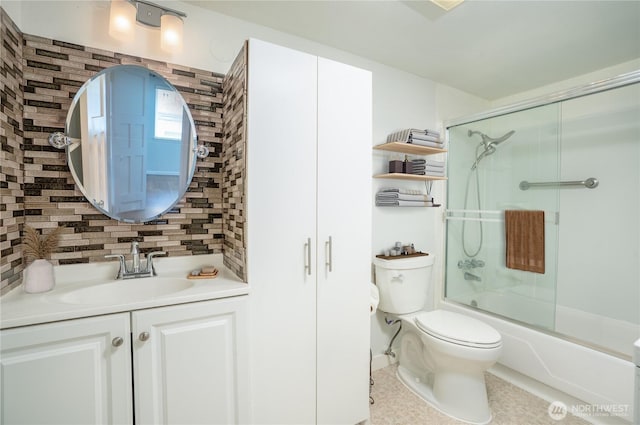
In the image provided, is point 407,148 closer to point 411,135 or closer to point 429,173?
point 411,135

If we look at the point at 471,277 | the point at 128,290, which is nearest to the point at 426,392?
the point at 471,277

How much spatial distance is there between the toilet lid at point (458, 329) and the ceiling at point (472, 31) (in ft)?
6.11

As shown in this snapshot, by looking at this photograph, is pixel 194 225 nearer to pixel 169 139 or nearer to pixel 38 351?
pixel 169 139

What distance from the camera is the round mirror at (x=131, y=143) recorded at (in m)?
1.33

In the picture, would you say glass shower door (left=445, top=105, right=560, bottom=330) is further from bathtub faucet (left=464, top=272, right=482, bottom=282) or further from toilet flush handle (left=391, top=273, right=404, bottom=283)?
toilet flush handle (left=391, top=273, right=404, bottom=283)

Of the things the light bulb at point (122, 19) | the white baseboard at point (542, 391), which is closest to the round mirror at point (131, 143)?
the light bulb at point (122, 19)

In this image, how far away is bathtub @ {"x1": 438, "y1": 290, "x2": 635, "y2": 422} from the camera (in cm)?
156

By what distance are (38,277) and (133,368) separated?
0.55 meters

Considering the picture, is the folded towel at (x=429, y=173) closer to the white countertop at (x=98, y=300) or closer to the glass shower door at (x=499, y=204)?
the glass shower door at (x=499, y=204)

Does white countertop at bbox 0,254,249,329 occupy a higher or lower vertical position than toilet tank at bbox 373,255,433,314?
higher

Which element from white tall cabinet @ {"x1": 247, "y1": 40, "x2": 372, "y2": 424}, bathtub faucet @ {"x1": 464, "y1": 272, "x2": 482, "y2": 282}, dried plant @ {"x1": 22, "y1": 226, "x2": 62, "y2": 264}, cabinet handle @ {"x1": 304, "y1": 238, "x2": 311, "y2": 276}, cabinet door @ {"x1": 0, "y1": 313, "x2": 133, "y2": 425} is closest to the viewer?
cabinet door @ {"x1": 0, "y1": 313, "x2": 133, "y2": 425}

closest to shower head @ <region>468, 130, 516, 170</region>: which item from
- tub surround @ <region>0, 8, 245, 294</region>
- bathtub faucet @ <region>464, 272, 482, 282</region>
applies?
bathtub faucet @ <region>464, 272, 482, 282</region>

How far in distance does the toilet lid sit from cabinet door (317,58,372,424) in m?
0.50

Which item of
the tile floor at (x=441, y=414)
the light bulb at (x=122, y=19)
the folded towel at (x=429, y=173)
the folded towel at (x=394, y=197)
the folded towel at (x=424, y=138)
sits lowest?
the tile floor at (x=441, y=414)
